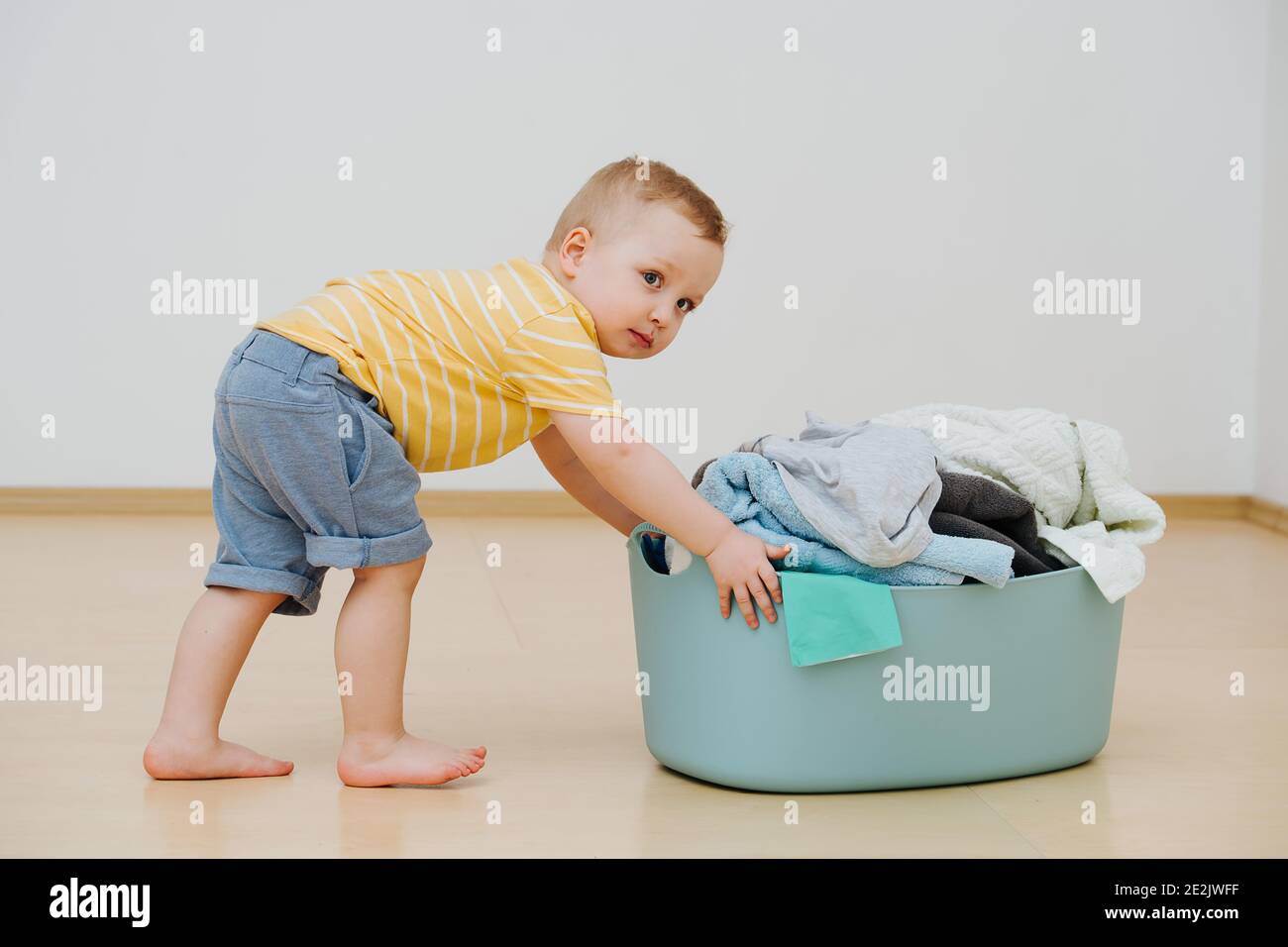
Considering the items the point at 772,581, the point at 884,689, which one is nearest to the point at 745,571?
the point at 772,581

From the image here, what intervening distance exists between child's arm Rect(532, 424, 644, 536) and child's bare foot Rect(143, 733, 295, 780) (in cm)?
38

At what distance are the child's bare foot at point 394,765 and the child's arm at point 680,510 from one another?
273mm

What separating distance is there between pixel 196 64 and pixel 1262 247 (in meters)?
2.05

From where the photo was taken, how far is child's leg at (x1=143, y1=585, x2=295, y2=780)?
1224mm

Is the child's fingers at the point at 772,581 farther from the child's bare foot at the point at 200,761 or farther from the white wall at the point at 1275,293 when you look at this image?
the white wall at the point at 1275,293

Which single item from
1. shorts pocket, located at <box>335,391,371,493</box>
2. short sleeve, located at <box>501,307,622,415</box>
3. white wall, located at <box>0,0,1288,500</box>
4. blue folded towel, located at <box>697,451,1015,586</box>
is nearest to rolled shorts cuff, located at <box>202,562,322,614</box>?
shorts pocket, located at <box>335,391,371,493</box>

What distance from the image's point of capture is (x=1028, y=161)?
2.74 metres

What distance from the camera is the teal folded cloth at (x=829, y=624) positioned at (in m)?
1.14

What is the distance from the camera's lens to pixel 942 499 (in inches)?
48.1

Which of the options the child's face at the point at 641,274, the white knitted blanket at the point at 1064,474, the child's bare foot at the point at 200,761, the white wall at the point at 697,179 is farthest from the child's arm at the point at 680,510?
the white wall at the point at 697,179

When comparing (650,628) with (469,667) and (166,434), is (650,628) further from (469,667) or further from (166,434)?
(166,434)

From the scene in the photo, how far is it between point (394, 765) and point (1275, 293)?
2168 mm

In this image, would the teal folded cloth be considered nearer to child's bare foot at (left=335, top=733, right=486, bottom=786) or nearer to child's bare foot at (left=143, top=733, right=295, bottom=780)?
child's bare foot at (left=335, top=733, right=486, bottom=786)
